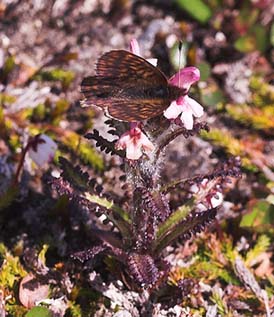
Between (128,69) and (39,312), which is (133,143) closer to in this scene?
(128,69)

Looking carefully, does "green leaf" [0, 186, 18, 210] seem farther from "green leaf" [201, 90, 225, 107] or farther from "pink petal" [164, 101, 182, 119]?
"green leaf" [201, 90, 225, 107]

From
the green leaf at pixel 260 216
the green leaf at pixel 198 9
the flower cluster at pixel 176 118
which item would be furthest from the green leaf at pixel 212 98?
the flower cluster at pixel 176 118

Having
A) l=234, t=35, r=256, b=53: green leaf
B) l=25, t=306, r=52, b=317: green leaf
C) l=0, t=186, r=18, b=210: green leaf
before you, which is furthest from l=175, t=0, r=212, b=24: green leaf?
l=25, t=306, r=52, b=317: green leaf

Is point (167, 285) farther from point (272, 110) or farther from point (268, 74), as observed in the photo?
point (268, 74)

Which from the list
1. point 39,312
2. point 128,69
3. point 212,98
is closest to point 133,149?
point 128,69

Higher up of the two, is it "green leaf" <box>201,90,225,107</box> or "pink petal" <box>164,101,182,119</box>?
"pink petal" <box>164,101,182,119</box>

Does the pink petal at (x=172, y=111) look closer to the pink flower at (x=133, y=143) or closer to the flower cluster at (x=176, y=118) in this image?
the flower cluster at (x=176, y=118)
